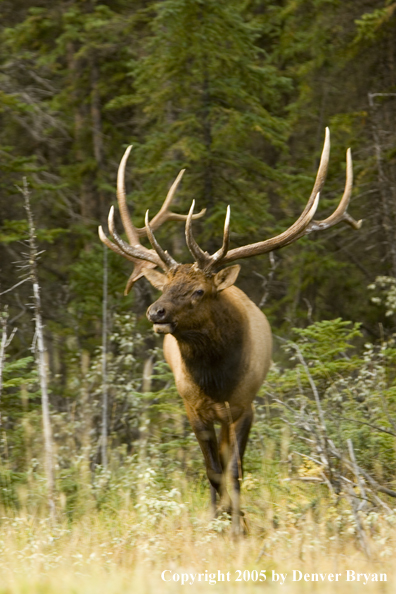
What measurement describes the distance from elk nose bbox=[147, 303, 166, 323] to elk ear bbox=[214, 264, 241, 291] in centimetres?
78

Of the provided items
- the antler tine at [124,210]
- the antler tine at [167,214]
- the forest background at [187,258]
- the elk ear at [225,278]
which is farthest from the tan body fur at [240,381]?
the antler tine at [167,214]

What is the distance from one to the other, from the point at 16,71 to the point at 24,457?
832 centimetres

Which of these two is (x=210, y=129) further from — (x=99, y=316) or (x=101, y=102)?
(x=101, y=102)

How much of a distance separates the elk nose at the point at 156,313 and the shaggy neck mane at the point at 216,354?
49 cm

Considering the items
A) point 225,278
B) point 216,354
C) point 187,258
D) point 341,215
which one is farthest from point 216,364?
point 187,258

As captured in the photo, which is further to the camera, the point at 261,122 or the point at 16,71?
the point at 16,71

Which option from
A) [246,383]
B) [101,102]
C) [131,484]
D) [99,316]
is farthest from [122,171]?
[101,102]

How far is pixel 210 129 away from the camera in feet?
35.9

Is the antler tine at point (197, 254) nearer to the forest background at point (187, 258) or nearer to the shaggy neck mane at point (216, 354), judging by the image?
the shaggy neck mane at point (216, 354)

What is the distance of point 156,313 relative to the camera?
19.0ft

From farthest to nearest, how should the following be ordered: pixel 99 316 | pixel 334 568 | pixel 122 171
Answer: pixel 99 316, pixel 122 171, pixel 334 568

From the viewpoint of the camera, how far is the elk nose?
5789mm

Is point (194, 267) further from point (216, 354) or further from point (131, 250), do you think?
point (131, 250)

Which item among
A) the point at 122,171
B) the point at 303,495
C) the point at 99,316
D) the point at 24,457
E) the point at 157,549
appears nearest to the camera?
the point at 157,549
